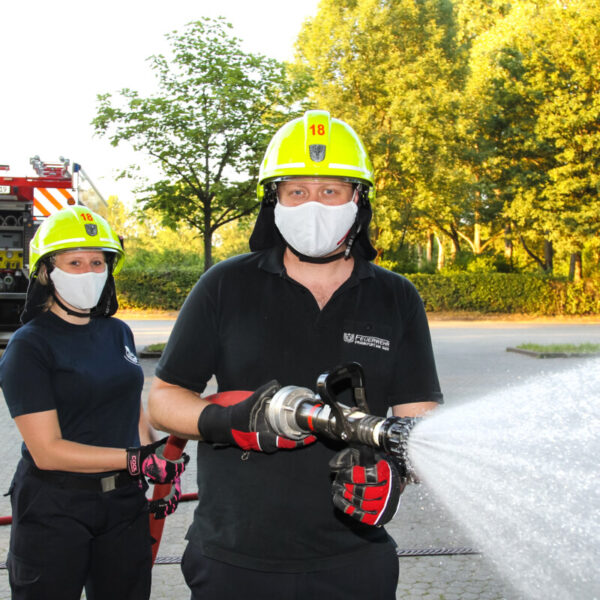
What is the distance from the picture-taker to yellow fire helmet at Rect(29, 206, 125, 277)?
3.29 metres

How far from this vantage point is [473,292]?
33.5 metres

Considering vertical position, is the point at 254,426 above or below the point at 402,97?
below

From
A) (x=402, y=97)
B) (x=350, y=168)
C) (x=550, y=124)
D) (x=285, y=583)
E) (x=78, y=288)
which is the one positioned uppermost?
(x=402, y=97)

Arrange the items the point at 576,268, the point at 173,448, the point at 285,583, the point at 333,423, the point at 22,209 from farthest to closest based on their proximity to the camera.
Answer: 1. the point at 576,268
2. the point at 22,209
3. the point at 173,448
4. the point at 285,583
5. the point at 333,423

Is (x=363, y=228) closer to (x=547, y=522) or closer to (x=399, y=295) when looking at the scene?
(x=399, y=295)

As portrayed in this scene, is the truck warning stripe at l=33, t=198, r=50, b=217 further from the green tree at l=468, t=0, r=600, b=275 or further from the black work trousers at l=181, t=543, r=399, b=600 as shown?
the green tree at l=468, t=0, r=600, b=275

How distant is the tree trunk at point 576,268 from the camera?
34438 mm

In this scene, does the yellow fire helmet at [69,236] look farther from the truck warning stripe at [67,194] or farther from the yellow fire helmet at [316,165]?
the truck warning stripe at [67,194]

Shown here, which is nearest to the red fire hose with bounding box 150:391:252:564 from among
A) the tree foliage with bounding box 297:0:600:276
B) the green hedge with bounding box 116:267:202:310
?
the green hedge with bounding box 116:267:202:310

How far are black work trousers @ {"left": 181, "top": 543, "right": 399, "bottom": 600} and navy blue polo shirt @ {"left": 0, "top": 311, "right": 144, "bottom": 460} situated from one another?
0.91 m

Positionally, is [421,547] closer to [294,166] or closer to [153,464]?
[153,464]

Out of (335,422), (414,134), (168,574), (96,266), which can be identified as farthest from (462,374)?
(414,134)

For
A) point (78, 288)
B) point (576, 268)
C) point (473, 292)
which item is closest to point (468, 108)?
point (576, 268)

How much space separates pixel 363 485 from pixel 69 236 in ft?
6.46
